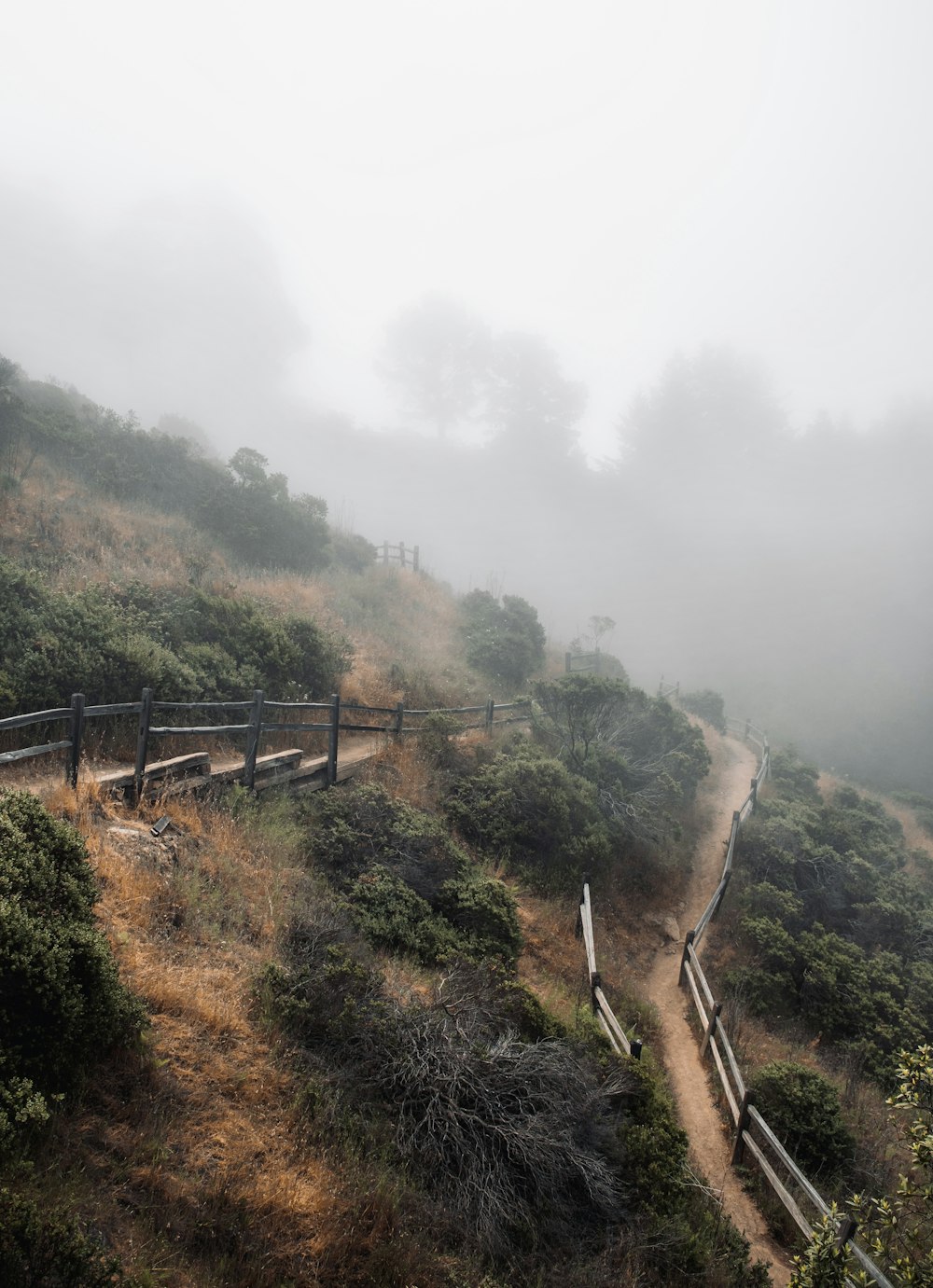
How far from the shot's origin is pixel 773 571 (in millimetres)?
62406

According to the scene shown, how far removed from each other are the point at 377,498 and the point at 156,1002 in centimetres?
6215

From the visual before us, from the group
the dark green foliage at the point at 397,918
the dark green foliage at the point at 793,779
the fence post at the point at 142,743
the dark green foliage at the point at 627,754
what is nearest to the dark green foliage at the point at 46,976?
the fence post at the point at 142,743

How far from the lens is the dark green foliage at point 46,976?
10.9 feet

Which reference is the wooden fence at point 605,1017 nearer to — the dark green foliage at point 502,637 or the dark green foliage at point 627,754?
the dark green foliage at point 627,754

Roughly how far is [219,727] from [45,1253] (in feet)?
19.8

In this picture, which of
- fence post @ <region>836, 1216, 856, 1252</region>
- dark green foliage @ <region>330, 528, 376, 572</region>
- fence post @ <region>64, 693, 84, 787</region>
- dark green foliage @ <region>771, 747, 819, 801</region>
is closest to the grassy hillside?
fence post @ <region>64, 693, 84, 787</region>

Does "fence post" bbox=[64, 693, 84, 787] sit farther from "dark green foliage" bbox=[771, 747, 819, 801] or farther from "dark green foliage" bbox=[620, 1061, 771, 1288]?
"dark green foliage" bbox=[771, 747, 819, 801]

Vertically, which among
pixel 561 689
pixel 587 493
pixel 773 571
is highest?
pixel 587 493

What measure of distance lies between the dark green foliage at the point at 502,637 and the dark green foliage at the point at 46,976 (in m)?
18.3

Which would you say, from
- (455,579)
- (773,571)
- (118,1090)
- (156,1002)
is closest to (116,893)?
(156,1002)

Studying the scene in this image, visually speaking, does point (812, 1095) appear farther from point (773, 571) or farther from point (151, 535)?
point (773, 571)

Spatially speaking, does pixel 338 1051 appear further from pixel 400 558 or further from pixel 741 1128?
pixel 400 558

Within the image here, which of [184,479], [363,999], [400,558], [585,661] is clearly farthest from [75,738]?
[400,558]

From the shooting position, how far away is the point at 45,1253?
2404 mm
